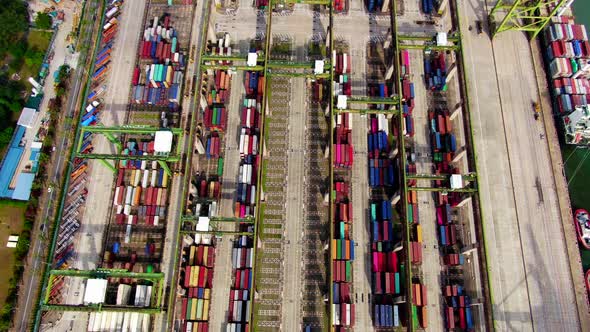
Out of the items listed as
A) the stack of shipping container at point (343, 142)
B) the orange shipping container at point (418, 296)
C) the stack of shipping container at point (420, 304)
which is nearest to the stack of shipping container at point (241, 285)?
the stack of shipping container at point (343, 142)

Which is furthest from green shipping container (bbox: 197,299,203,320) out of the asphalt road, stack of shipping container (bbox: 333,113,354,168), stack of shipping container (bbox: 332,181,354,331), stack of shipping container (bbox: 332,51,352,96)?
stack of shipping container (bbox: 332,51,352,96)

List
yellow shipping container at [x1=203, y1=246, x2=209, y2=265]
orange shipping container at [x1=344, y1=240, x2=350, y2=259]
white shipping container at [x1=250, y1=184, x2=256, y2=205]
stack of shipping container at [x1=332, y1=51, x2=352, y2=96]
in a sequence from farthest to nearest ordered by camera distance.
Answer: stack of shipping container at [x1=332, y1=51, x2=352, y2=96]
white shipping container at [x1=250, y1=184, x2=256, y2=205]
orange shipping container at [x1=344, y1=240, x2=350, y2=259]
yellow shipping container at [x1=203, y1=246, x2=209, y2=265]

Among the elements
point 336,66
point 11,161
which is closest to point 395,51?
point 336,66

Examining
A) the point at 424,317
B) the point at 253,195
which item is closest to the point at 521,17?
the point at 424,317

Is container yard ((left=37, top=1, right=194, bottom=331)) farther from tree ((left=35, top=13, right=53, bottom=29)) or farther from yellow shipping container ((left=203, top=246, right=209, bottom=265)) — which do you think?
tree ((left=35, top=13, right=53, bottom=29))

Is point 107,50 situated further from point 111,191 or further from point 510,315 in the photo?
point 510,315

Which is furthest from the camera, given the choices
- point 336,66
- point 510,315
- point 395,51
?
point 336,66

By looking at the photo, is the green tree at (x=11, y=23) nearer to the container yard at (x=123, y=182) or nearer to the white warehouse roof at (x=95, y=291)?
the container yard at (x=123, y=182)
